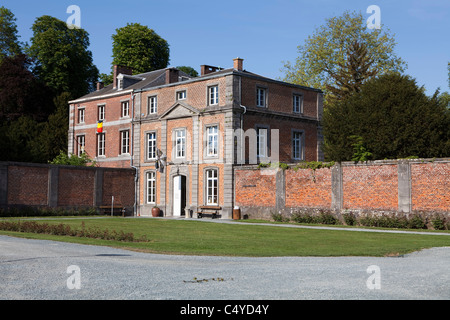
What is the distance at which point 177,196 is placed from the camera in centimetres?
3581

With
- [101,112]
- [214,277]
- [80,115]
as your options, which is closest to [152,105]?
[101,112]

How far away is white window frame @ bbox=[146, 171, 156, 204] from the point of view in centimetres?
3775

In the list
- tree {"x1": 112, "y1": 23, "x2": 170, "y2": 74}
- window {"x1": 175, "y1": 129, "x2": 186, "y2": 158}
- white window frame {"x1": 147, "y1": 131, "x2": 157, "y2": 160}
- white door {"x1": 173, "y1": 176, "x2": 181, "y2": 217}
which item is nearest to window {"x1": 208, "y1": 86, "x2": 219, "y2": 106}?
window {"x1": 175, "y1": 129, "x2": 186, "y2": 158}

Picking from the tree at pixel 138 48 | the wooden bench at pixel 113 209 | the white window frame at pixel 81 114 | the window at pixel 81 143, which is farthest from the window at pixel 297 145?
the tree at pixel 138 48

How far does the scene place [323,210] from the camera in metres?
28.2

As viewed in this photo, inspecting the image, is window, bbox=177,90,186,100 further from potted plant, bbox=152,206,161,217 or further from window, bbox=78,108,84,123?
window, bbox=78,108,84,123

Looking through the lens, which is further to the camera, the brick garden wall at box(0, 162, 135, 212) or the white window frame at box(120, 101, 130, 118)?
the white window frame at box(120, 101, 130, 118)

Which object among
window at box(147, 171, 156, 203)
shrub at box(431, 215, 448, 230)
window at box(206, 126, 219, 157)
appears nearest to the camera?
shrub at box(431, 215, 448, 230)

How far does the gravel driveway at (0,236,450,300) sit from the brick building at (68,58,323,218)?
21104 mm

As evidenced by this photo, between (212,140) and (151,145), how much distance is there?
6.08 m
